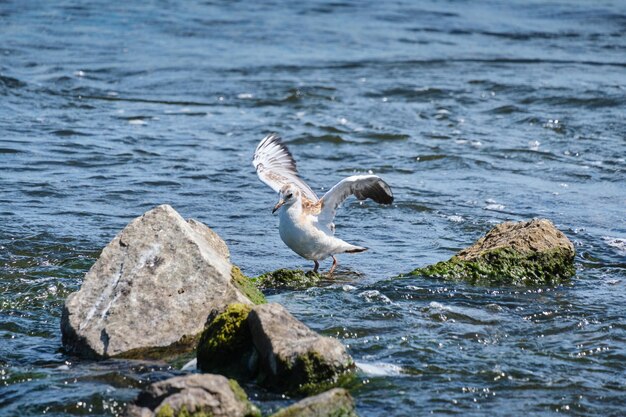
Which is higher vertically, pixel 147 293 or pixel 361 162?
pixel 147 293

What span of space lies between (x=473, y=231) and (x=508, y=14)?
15624 millimetres

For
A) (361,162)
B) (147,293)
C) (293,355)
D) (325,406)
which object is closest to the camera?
(325,406)

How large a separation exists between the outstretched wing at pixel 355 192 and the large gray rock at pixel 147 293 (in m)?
2.16

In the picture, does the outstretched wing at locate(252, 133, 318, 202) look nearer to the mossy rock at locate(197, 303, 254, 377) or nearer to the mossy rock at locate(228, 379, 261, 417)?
the mossy rock at locate(197, 303, 254, 377)

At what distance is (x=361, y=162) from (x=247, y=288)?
6.34 m

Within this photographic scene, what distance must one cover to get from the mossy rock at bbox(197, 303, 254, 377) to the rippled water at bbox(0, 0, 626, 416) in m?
0.32

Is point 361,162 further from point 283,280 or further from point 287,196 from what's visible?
point 283,280

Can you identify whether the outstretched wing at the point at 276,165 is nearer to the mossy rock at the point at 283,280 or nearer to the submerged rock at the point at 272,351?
the mossy rock at the point at 283,280

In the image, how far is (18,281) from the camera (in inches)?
329

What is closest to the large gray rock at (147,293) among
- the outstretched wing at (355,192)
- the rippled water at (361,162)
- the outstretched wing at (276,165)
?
the rippled water at (361,162)

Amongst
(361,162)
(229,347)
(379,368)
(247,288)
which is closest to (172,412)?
(229,347)

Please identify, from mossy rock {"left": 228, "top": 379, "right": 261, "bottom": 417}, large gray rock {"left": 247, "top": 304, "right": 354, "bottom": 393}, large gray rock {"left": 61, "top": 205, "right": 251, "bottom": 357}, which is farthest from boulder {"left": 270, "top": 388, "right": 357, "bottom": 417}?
large gray rock {"left": 61, "top": 205, "right": 251, "bottom": 357}

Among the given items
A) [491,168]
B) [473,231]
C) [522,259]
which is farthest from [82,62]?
[522,259]

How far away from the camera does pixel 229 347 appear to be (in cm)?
640
